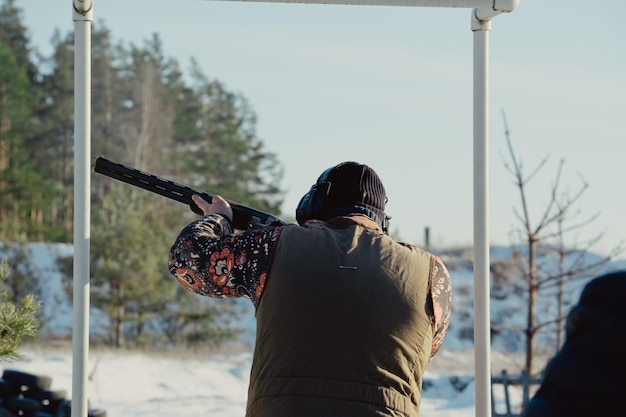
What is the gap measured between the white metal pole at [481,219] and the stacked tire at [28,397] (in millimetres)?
4123

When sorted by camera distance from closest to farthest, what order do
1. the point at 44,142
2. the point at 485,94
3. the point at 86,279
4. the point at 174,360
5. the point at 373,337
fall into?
the point at 373,337
the point at 86,279
the point at 485,94
the point at 174,360
the point at 44,142

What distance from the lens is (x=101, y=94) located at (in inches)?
1057

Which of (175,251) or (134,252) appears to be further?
(134,252)

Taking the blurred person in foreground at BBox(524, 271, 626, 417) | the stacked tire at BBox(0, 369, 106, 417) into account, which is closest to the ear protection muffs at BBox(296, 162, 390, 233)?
the blurred person in foreground at BBox(524, 271, 626, 417)

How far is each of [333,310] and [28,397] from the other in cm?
493

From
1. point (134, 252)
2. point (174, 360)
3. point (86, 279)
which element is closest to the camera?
A: point (86, 279)

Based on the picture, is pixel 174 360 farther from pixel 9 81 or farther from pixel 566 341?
pixel 566 341

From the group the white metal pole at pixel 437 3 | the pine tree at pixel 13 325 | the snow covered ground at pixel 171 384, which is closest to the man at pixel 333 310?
the white metal pole at pixel 437 3

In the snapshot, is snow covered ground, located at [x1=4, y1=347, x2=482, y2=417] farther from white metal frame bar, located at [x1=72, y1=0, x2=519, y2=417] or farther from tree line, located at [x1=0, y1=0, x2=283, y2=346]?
white metal frame bar, located at [x1=72, y1=0, x2=519, y2=417]

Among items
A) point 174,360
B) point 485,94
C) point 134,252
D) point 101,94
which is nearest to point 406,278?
point 485,94

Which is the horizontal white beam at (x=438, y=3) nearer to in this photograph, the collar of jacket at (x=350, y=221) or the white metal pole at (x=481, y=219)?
the white metal pole at (x=481, y=219)

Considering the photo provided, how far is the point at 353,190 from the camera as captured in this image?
2.31 meters

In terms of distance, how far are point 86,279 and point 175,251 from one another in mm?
336

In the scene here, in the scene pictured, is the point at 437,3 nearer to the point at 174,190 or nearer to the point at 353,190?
the point at 353,190
